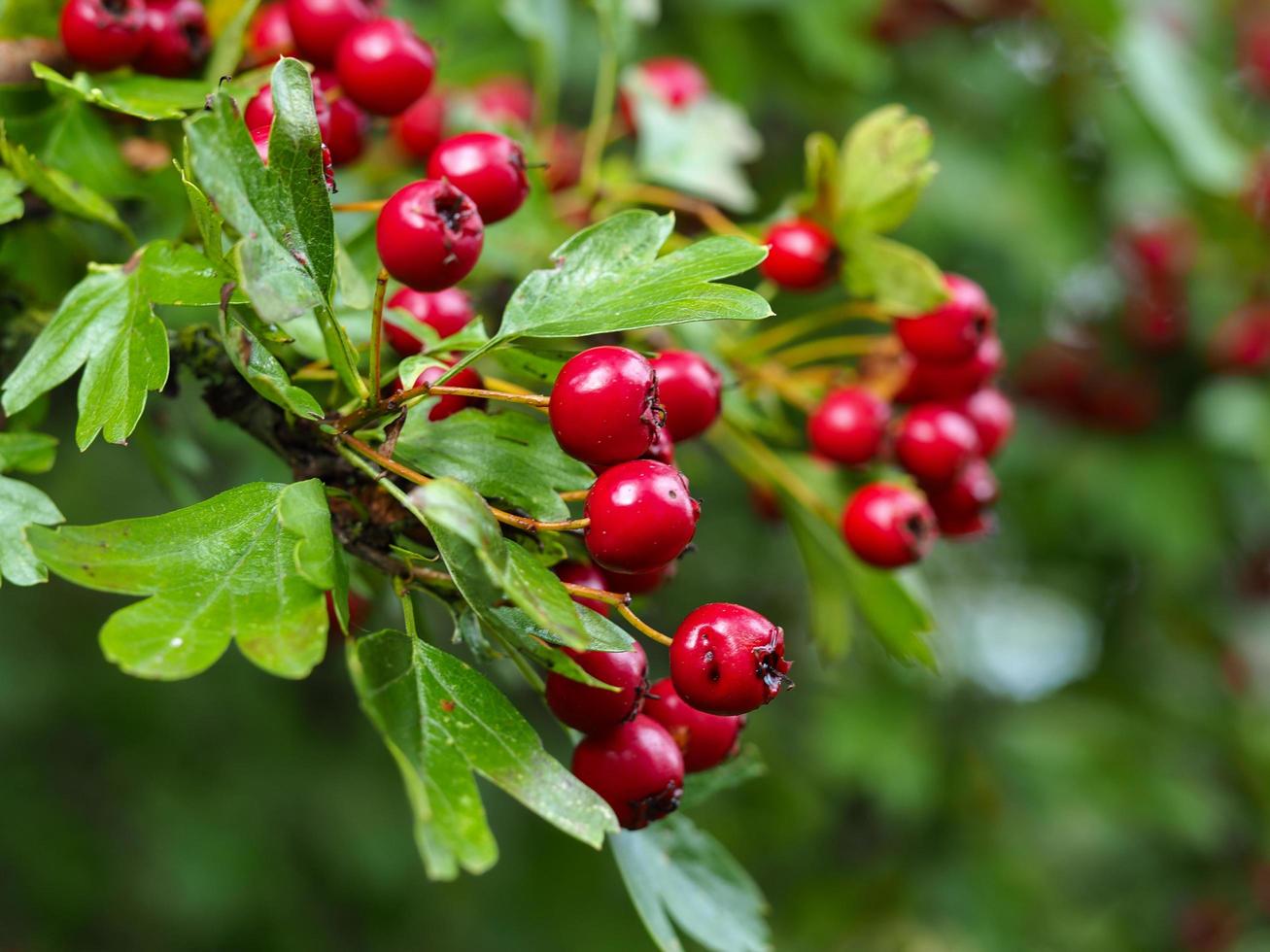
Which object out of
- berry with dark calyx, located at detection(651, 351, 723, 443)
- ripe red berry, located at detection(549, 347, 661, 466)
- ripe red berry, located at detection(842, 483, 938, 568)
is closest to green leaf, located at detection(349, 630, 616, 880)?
ripe red berry, located at detection(549, 347, 661, 466)

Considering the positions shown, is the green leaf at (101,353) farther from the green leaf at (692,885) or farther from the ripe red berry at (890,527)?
the ripe red berry at (890,527)

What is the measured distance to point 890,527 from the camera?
104 cm

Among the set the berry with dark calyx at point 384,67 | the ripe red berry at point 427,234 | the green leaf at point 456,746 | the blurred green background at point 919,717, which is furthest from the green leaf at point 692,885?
the blurred green background at point 919,717

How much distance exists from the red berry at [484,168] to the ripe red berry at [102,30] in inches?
11.0

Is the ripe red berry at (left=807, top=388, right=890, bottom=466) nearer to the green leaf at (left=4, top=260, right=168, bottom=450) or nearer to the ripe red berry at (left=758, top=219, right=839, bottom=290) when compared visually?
the ripe red berry at (left=758, top=219, right=839, bottom=290)

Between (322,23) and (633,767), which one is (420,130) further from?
(633,767)

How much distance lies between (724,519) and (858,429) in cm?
130

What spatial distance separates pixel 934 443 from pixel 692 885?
1.50 feet

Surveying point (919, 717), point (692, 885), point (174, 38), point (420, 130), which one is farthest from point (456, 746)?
point (919, 717)

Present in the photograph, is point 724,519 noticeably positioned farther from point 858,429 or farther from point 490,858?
point 490,858

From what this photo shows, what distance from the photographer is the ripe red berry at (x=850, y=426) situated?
111cm

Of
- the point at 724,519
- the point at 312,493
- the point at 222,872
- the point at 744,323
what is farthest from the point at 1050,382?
the point at 312,493

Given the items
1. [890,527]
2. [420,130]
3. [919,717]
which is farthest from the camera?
[919,717]

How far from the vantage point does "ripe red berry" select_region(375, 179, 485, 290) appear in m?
0.75
